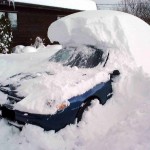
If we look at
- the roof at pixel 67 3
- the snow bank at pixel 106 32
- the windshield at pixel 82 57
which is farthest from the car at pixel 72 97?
the roof at pixel 67 3

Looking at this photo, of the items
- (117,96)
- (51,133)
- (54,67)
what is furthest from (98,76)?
(51,133)

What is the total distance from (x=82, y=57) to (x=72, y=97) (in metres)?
1.37

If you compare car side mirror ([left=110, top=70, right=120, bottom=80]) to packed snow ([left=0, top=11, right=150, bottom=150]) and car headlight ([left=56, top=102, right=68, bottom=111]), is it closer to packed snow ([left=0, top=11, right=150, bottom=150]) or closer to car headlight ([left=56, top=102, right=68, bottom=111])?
packed snow ([left=0, top=11, right=150, bottom=150])

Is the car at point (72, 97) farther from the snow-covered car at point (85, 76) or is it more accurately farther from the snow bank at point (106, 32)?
the snow bank at point (106, 32)

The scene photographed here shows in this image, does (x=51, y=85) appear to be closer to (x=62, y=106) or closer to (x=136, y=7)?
(x=62, y=106)

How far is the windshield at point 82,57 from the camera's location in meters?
6.08

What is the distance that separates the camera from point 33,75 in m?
5.75

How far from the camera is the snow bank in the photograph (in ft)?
20.6

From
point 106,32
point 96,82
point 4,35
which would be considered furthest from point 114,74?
point 4,35

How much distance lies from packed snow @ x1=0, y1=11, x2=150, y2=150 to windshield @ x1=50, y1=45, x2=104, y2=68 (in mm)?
125

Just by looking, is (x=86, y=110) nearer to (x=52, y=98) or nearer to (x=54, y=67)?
(x=52, y=98)

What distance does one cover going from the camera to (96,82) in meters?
5.55

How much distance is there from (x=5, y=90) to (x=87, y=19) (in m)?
2.30

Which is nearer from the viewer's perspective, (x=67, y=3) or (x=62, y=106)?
(x=62, y=106)
